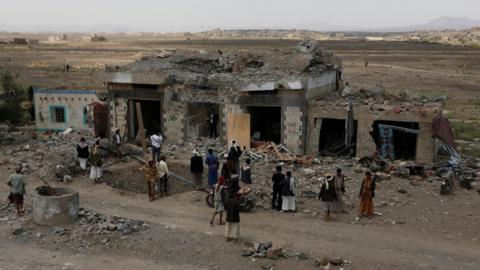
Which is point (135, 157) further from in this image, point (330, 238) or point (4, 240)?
point (330, 238)

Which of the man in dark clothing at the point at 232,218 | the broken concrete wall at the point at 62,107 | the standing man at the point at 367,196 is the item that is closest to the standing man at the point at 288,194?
the standing man at the point at 367,196

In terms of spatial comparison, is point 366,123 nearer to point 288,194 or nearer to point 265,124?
point 265,124

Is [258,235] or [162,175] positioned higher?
[162,175]

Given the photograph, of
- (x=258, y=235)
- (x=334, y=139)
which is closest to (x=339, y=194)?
(x=258, y=235)

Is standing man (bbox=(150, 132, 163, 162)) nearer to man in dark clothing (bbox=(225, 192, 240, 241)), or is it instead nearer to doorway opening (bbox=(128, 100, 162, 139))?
doorway opening (bbox=(128, 100, 162, 139))

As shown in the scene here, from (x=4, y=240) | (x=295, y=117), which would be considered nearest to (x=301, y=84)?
(x=295, y=117)

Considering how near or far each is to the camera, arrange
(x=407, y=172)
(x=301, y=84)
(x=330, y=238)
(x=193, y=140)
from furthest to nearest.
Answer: (x=193, y=140) → (x=301, y=84) → (x=407, y=172) → (x=330, y=238)

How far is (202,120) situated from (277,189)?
988 cm

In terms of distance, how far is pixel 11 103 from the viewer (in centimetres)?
2692

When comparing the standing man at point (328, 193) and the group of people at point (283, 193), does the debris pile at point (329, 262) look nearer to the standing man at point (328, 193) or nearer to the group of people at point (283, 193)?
the standing man at point (328, 193)

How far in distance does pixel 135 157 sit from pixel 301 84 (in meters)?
7.14

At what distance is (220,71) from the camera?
83.1 ft

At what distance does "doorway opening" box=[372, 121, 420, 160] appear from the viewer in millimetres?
20750

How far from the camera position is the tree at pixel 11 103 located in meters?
26.2
